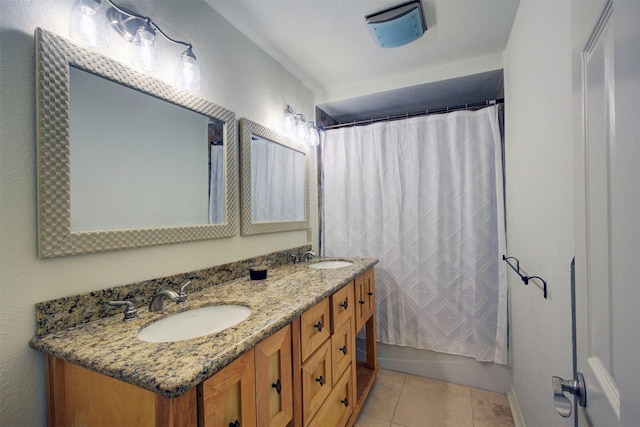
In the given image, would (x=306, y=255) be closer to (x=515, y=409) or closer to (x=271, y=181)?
(x=271, y=181)

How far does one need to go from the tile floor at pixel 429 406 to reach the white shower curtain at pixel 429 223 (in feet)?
0.82

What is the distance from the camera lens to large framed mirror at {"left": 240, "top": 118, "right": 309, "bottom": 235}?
63.1 inches

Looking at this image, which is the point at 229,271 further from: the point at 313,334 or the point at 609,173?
the point at 609,173

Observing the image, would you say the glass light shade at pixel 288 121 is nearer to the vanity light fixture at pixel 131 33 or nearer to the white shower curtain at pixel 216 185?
the white shower curtain at pixel 216 185

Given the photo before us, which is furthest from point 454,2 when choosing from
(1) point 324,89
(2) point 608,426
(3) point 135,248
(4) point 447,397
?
Answer: (4) point 447,397

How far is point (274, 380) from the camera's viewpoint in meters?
0.93

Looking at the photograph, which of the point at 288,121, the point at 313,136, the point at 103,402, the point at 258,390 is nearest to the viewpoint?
the point at 103,402

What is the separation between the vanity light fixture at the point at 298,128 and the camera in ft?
6.46

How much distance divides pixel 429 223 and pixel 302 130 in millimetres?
1187

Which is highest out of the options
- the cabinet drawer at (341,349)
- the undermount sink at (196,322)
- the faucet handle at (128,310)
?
the faucet handle at (128,310)

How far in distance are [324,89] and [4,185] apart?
2112 mm

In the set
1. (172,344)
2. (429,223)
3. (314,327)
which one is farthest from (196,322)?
(429,223)

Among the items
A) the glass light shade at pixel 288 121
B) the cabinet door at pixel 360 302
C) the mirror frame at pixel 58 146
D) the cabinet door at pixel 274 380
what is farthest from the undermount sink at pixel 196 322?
the glass light shade at pixel 288 121

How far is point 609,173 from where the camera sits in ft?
1.40
